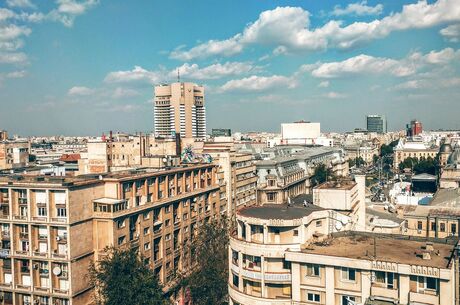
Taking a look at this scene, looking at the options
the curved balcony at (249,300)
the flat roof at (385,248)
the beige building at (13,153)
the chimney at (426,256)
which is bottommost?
the curved balcony at (249,300)

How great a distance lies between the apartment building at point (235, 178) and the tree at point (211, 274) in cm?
2073

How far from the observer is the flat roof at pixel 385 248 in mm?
38281

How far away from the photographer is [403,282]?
1399 inches

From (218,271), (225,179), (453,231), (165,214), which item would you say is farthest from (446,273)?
(225,179)

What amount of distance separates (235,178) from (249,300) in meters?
51.2

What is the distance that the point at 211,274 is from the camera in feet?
192

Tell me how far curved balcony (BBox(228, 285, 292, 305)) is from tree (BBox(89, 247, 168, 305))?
32.1ft

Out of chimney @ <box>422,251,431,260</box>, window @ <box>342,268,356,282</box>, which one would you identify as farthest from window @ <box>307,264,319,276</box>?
chimney @ <box>422,251,431,260</box>

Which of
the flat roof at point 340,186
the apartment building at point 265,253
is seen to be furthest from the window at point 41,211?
the flat roof at point 340,186

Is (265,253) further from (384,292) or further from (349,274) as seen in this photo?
(384,292)

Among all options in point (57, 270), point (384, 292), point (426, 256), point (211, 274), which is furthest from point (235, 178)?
point (384, 292)

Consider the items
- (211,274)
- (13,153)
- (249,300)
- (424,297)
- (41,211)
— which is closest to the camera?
(424,297)

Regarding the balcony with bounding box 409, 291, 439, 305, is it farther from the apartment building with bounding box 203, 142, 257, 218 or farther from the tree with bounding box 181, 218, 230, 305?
the apartment building with bounding box 203, 142, 257, 218

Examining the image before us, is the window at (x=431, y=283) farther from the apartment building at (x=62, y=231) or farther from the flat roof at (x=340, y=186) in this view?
the apartment building at (x=62, y=231)
